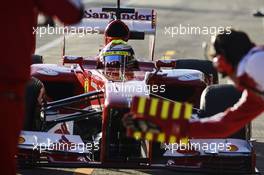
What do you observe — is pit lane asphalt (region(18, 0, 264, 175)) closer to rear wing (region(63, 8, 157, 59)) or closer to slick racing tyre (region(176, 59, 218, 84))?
slick racing tyre (region(176, 59, 218, 84))

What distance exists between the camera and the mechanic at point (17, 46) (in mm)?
3543

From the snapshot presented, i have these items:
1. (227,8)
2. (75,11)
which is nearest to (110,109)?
(75,11)

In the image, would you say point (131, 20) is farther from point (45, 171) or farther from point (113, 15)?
point (45, 171)

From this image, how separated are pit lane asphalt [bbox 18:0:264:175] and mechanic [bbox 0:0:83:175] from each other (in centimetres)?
340

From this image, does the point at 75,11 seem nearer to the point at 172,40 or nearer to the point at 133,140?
the point at 133,140

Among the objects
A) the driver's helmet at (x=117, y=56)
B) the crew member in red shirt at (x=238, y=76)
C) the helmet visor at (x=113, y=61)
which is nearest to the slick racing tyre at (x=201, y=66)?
the driver's helmet at (x=117, y=56)

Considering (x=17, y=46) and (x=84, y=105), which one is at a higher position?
(x=17, y=46)

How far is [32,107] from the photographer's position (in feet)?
24.1

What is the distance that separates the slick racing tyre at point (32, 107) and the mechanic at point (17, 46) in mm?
3587

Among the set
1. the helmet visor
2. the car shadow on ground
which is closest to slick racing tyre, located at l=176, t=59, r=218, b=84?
the helmet visor

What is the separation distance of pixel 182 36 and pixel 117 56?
10.0m

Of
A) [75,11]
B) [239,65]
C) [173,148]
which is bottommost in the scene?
[173,148]

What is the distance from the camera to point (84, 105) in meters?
7.96

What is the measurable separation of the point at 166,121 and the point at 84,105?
390cm
